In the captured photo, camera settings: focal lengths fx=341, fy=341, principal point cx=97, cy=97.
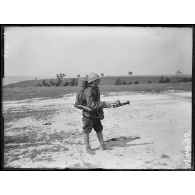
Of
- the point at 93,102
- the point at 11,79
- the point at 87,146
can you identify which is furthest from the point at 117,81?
the point at 11,79

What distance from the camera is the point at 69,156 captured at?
4.78 m

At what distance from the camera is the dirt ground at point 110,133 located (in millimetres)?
4781

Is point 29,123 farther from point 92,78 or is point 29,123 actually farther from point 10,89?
point 92,78

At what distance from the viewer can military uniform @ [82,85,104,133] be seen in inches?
186

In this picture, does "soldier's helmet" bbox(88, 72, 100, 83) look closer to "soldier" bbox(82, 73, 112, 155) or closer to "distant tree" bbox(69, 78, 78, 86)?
"soldier" bbox(82, 73, 112, 155)

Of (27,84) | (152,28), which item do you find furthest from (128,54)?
(27,84)

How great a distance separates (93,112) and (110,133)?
0.39 meters

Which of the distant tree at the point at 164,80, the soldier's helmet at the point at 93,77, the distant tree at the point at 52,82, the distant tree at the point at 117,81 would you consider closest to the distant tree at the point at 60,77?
the distant tree at the point at 52,82

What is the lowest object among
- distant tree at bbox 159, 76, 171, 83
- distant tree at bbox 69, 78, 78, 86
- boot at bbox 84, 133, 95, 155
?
boot at bbox 84, 133, 95, 155

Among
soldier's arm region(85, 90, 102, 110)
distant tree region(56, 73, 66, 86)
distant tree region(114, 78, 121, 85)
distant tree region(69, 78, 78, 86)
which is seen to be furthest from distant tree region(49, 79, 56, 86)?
distant tree region(114, 78, 121, 85)

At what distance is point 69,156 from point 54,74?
3.88 ft

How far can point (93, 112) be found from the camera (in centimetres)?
479

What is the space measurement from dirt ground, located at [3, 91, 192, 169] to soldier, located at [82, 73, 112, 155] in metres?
0.08

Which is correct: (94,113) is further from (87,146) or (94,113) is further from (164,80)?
(164,80)
